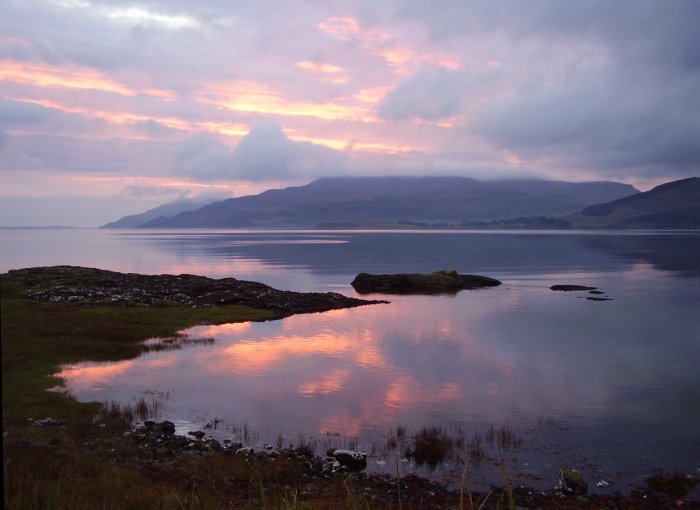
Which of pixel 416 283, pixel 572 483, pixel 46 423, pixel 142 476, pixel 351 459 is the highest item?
pixel 142 476

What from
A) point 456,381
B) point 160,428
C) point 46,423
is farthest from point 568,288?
point 46,423

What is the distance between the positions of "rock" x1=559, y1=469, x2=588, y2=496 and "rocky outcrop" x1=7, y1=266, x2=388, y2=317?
134 feet

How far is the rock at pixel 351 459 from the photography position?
19291mm

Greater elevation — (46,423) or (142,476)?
(142,476)

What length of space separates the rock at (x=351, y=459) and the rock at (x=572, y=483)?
6.42m

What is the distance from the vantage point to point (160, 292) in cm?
6569

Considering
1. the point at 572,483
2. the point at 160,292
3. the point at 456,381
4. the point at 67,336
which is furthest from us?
Answer: the point at 160,292

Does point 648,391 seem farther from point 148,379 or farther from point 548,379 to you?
point 148,379

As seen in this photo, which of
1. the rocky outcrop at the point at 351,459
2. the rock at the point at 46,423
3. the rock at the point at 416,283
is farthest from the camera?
the rock at the point at 416,283

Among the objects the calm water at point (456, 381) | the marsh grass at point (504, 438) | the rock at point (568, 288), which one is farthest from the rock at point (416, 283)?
the marsh grass at point (504, 438)

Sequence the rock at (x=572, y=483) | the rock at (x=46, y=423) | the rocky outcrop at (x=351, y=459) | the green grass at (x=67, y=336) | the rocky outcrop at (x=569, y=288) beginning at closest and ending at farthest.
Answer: the rock at (x=572, y=483), the rocky outcrop at (x=351, y=459), the rock at (x=46, y=423), the green grass at (x=67, y=336), the rocky outcrop at (x=569, y=288)

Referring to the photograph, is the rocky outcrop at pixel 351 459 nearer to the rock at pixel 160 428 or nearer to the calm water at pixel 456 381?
the calm water at pixel 456 381

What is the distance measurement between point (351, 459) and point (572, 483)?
715cm

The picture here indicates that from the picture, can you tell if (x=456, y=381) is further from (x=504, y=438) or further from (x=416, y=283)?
(x=416, y=283)
